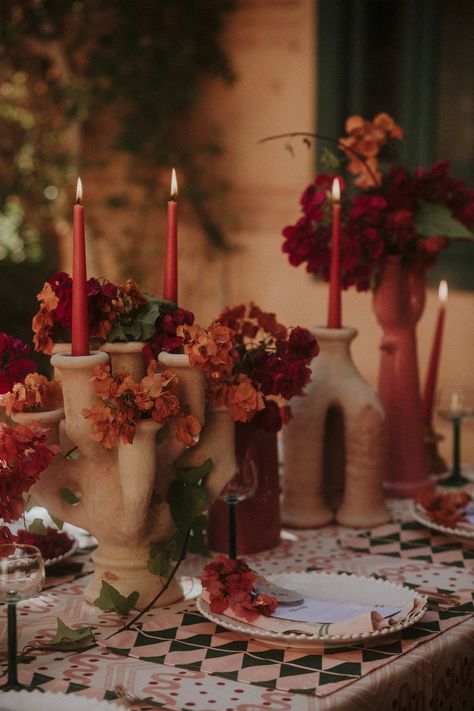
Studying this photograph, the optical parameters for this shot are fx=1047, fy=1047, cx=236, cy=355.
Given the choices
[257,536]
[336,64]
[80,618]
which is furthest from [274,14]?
[80,618]

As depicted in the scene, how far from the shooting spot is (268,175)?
13.5ft

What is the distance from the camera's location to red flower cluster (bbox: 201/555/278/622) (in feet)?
3.97

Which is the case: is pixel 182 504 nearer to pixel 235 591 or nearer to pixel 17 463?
pixel 235 591

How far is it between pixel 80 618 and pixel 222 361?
36cm

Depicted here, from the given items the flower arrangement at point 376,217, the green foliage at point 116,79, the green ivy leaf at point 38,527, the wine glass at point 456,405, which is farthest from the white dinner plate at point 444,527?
the green foliage at point 116,79

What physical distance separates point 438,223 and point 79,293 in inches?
30.4

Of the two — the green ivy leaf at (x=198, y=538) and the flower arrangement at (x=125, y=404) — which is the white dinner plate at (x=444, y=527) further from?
the flower arrangement at (x=125, y=404)

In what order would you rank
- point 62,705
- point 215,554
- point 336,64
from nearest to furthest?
point 62,705 → point 215,554 → point 336,64

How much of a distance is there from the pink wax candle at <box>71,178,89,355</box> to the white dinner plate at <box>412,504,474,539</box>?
0.65m

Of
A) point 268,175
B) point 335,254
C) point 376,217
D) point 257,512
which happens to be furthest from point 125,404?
point 268,175

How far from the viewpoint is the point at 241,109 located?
4.14m

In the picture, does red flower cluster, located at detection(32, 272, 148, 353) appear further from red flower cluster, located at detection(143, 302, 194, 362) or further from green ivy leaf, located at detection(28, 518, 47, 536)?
green ivy leaf, located at detection(28, 518, 47, 536)

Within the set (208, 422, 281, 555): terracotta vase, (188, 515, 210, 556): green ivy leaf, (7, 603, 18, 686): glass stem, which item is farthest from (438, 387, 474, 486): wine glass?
(7, 603, 18, 686): glass stem

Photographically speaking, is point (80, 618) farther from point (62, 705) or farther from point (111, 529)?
point (62, 705)
